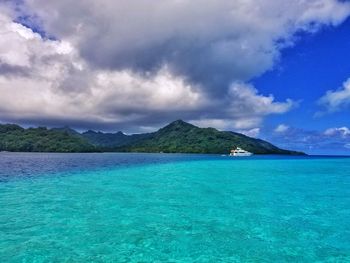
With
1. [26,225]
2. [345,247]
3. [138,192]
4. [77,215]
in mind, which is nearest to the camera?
[345,247]

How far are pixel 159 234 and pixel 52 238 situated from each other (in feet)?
16.8

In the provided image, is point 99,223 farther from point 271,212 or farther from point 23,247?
point 271,212

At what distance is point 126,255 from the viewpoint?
12742 mm

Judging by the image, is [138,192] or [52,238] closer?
[52,238]

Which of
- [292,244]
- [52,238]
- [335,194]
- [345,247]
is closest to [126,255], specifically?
[52,238]

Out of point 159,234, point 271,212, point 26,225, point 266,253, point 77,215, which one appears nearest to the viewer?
point 266,253

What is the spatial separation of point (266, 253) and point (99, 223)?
373 inches

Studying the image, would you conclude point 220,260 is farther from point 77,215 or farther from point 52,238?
point 77,215

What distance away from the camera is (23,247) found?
44.4ft

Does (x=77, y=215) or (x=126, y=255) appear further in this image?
(x=77, y=215)

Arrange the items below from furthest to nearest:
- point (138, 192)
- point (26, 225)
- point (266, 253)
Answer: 1. point (138, 192)
2. point (26, 225)
3. point (266, 253)

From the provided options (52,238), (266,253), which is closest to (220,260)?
(266,253)

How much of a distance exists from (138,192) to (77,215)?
11669 mm

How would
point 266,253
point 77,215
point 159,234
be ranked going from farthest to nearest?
point 77,215, point 159,234, point 266,253
